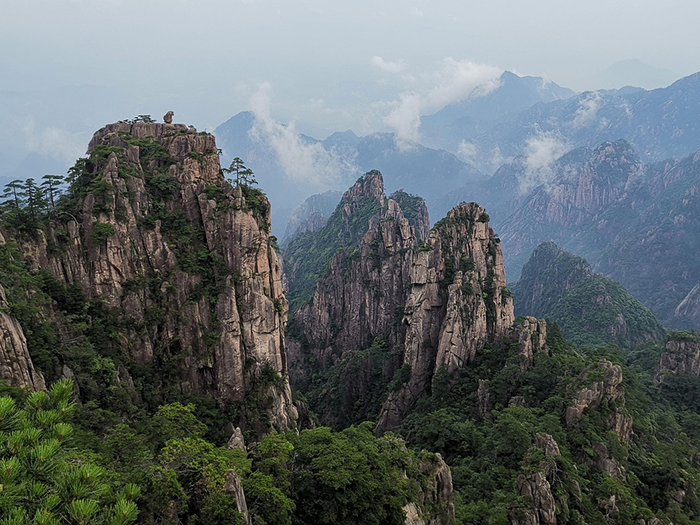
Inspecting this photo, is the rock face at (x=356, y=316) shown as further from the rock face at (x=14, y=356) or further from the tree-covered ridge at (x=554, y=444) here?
the rock face at (x=14, y=356)

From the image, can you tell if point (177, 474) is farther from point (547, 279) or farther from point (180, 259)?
point (547, 279)

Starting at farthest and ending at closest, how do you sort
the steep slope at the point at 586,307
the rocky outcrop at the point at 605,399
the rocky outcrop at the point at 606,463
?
the steep slope at the point at 586,307
the rocky outcrop at the point at 605,399
the rocky outcrop at the point at 606,463

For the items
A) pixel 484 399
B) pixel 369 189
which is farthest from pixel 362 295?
pixel 369 189

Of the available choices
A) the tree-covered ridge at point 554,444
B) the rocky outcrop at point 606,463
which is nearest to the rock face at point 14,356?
the tree-covered ridge at point 554,444

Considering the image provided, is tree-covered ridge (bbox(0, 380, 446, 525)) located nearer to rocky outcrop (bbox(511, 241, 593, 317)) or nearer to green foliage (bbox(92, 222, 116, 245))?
green foliage (bbox(92, 222, 116, 245))

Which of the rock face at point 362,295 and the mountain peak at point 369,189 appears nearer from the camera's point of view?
the rock face at point 362,295

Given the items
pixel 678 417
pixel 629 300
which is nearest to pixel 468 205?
pixel 678 417

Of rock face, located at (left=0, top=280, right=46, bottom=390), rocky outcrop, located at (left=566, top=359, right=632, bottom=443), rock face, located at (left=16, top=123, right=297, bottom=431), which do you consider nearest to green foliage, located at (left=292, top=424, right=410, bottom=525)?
rock face, located at (left=0, top=280, right=46, bottom=390)
